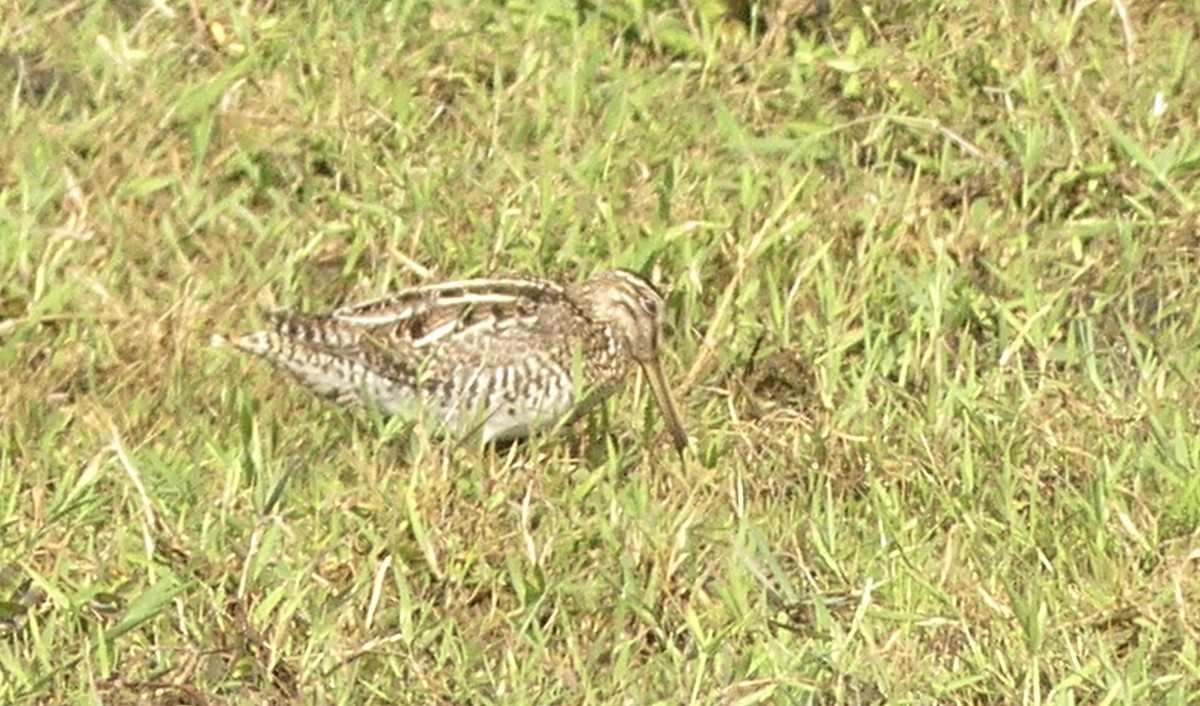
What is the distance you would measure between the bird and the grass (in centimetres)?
10

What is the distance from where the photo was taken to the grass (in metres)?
5.70

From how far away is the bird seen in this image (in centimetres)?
664

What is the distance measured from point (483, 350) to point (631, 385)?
0.50 m

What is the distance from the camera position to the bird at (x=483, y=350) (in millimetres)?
6645

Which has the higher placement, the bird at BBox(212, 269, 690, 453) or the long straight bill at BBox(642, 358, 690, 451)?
the bird at BBox(212, 269, 690, 453)

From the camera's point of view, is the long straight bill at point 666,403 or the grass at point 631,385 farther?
the long straight bill at point 666,403

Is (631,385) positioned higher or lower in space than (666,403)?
lower

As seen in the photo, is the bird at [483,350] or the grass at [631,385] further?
the bird at [483,350]

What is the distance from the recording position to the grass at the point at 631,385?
18.7 ft

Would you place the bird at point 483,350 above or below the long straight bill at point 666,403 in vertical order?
above

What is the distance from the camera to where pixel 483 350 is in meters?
6.85

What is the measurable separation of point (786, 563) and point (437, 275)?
5.27ft

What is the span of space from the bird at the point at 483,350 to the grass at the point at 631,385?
4.0 inches

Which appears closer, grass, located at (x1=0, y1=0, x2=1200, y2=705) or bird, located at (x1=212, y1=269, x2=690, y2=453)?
grass, located at (x1=0, y1=0, x2=1200, y2=705)
